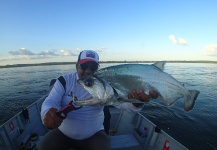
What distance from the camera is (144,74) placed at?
11.8ft

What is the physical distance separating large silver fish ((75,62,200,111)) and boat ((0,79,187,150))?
6.74ft

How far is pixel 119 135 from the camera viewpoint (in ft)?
21.4

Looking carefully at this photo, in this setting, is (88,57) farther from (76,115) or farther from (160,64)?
(160,64)

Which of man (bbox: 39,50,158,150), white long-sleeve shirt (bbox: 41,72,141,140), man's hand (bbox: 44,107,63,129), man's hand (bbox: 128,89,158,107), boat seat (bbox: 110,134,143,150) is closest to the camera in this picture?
man's hand (bbox: 44,107,63,129)

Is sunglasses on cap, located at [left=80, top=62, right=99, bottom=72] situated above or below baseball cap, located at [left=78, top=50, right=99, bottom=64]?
below

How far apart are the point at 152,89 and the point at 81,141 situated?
199 cm

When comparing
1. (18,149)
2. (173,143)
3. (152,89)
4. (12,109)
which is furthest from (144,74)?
(12,109)

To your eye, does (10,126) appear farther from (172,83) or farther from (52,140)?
(172,83)

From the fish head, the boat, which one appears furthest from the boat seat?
the fish head

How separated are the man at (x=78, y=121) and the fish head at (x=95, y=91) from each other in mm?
905

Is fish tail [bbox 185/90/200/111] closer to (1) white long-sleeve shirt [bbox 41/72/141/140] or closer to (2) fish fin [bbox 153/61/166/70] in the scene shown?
(2) fish fin [bbox 153/61/166/70]

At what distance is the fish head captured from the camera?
3115mm

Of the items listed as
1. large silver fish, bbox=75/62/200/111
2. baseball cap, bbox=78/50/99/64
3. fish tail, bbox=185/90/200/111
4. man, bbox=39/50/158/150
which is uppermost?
baseball cap, bbox=78/50/99/64

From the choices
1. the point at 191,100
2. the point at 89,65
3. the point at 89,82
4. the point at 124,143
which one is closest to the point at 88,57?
the point at 89,65
